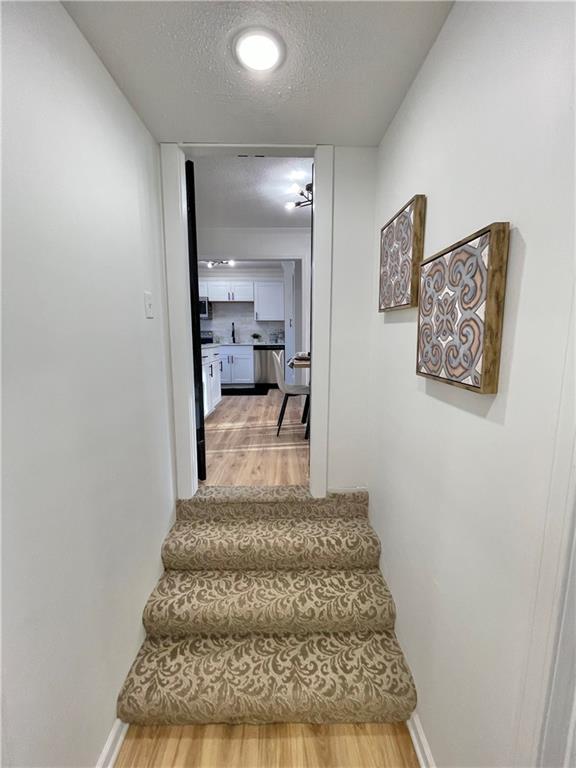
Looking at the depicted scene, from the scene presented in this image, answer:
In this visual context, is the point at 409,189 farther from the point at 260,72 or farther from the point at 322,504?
the point at 322,504

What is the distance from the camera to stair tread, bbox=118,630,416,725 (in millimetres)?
1274

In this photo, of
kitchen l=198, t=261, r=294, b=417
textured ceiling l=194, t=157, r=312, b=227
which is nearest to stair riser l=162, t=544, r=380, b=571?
textured ceiling l=194, t=157, r=312, b=227

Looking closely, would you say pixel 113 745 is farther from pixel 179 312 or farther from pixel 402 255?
pixel 402 255

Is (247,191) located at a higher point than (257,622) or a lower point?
higher

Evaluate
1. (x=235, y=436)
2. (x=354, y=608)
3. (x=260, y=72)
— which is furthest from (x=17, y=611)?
(x=235, y=436)

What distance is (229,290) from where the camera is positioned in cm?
645

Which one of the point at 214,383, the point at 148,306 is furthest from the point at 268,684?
the point at 214,383

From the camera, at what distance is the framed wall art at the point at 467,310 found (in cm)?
76

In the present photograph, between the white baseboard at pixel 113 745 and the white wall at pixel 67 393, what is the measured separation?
0.18ft

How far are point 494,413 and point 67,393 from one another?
119cm

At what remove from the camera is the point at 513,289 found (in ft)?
2.42

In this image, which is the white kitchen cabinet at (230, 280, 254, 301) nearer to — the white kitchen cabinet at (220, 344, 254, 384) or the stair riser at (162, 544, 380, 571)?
the white kitchen cabinet at (220, 344, 254, 384)

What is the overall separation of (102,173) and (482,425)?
1523 millimetres

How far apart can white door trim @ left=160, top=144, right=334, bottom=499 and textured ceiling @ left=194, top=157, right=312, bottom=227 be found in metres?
0.59
